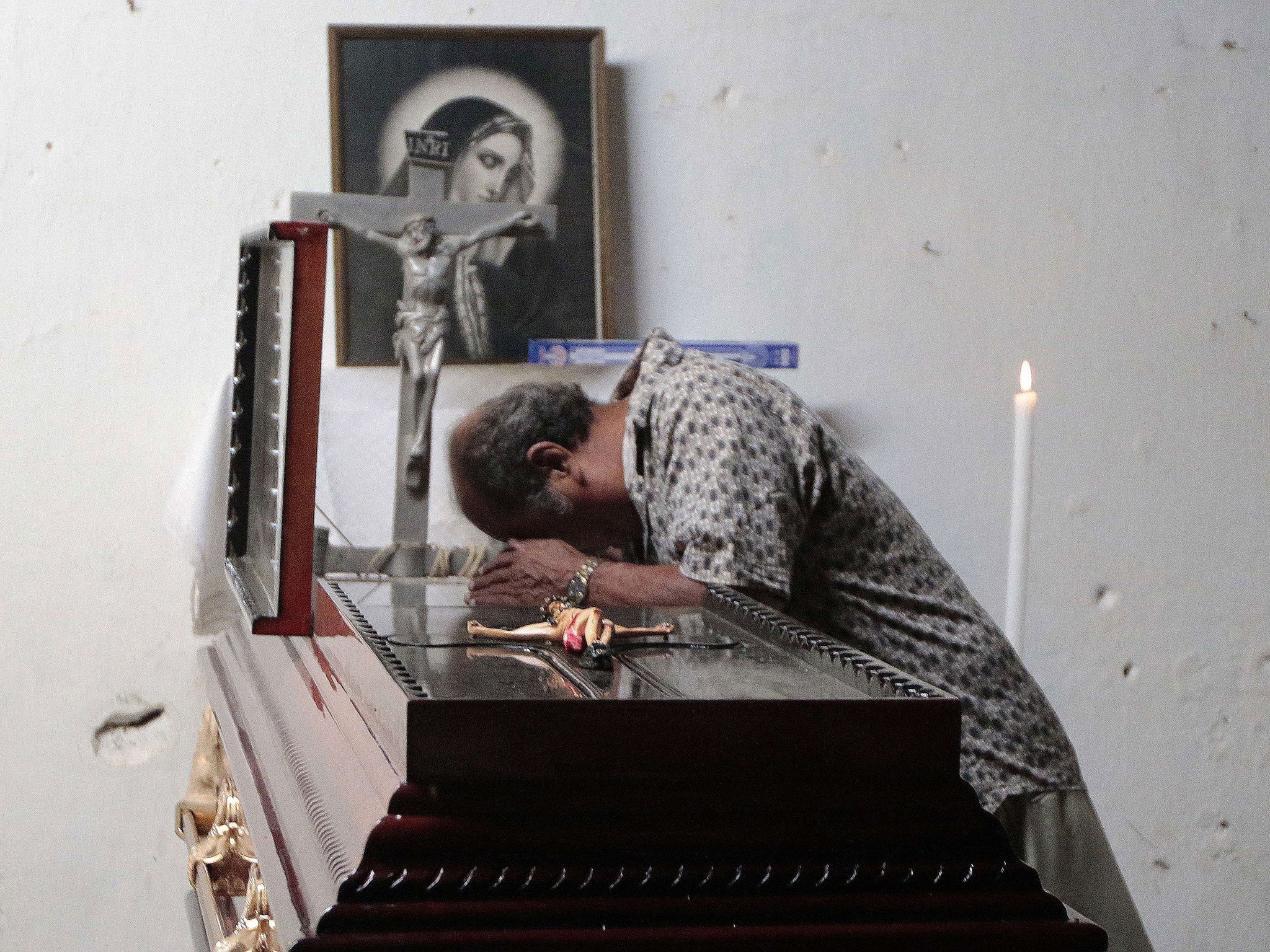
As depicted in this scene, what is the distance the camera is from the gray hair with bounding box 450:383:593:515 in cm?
154

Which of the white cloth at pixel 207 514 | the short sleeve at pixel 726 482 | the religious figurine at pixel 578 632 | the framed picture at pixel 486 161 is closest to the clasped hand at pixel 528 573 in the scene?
the short sleeve at pixel 726 482

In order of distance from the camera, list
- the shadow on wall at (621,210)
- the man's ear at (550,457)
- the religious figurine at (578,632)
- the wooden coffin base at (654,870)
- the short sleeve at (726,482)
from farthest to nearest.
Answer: the shadow on wall at (621,210), the man's ear at (550,457), the short sleeve at (726,482), the religious figurine at (578,632), the wooden coffin base at (654,870)

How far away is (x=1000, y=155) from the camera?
2293 mm

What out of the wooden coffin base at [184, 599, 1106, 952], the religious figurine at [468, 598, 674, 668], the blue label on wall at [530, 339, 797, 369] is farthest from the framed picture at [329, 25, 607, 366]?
the wooden coffin base at [184, 599, 1106, 952]

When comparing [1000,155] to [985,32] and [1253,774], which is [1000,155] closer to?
[985,32]

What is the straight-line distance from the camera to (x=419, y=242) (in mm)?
1944

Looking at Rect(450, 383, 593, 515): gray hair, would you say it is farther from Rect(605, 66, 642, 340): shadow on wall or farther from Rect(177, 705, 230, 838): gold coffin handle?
Rect(605, 66, 642, 340): shadow on wall

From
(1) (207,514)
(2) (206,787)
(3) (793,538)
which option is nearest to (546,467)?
(3) (793,538)

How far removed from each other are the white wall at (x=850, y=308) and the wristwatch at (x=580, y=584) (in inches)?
36.7

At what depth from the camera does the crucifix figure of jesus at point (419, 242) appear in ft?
6.19

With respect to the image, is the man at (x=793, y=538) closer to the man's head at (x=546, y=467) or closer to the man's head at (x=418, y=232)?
the man's head at (x=546, y=467)

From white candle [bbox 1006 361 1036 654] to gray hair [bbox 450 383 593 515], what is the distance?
1.67 feet

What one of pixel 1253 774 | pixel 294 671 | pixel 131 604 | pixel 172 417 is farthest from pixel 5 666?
pixel 1253 774

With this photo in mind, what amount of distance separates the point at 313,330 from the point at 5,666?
138 cm
